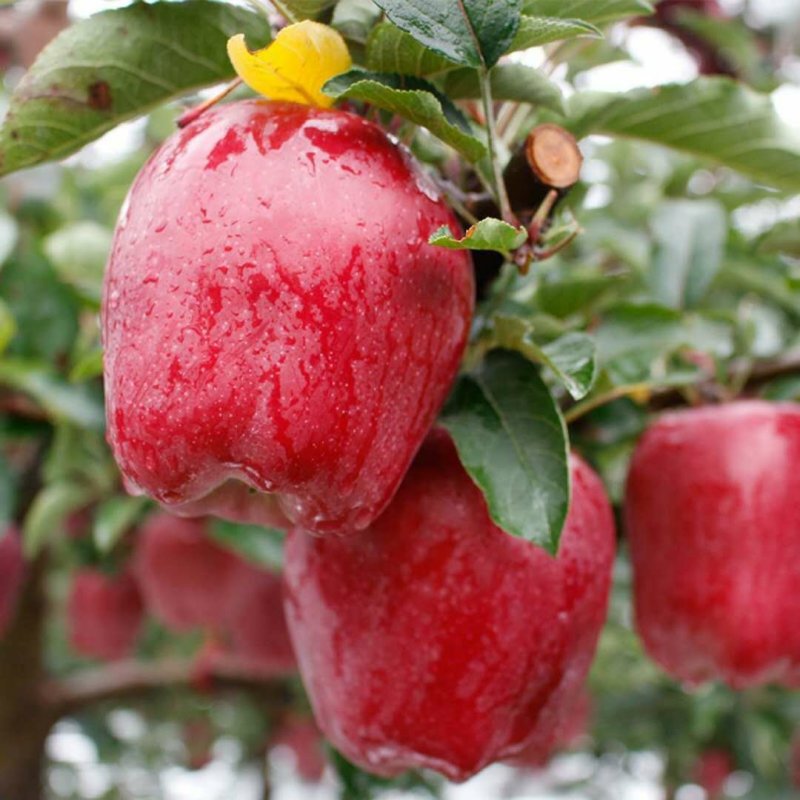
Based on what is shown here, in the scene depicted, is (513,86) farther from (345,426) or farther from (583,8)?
(345,426)

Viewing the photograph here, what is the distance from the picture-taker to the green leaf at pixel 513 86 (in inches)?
21.4

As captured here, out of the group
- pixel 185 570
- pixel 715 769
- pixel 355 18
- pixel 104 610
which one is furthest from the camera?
pixel 715 769

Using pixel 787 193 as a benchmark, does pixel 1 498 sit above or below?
below

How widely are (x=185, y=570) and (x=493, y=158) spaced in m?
1.03

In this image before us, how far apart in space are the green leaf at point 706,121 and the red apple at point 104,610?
137 centimetres

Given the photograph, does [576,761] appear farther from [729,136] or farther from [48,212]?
[729,136]

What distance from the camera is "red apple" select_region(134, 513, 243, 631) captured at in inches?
54.1

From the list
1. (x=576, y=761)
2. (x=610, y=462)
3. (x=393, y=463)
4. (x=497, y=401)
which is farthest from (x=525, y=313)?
(x=576, y=761)

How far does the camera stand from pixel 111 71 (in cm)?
55

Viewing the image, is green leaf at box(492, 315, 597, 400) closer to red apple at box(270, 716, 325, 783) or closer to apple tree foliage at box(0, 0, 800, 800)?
apple tree foliage at box(0, 0, 800, 800)

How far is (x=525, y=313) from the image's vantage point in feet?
2.24

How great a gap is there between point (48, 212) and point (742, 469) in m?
1.02

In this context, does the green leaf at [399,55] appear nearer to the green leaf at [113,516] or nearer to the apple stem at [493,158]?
the apple stem at [493,158]

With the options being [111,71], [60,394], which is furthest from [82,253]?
[111,71]
